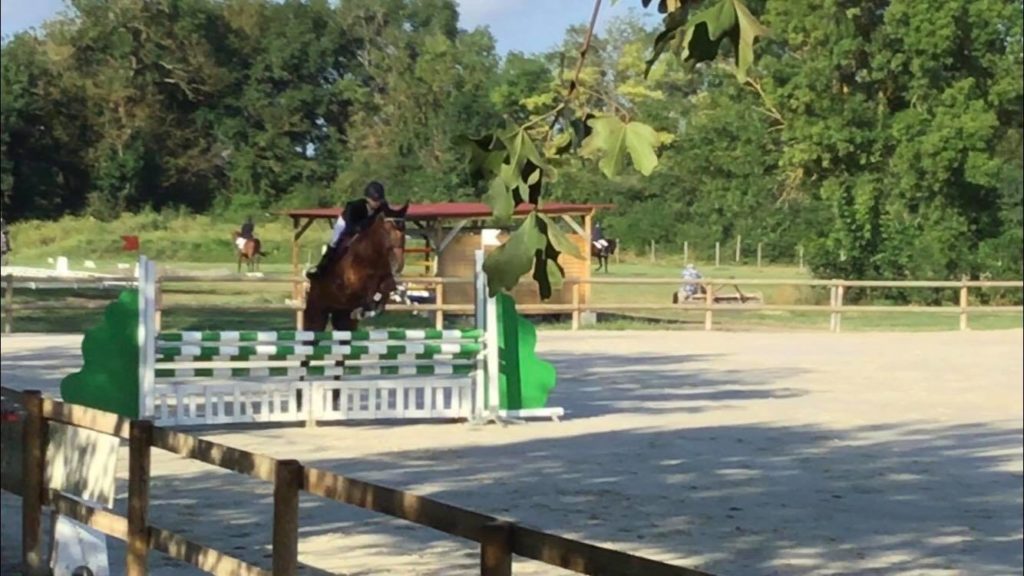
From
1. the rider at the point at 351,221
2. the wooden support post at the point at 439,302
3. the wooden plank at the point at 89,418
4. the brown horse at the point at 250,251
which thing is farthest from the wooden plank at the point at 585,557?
the wooden support post at the point at 439,302

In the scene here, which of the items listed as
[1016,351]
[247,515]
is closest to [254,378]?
[247,515]

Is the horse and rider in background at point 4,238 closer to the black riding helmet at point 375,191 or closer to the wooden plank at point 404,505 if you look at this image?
the black riding helmet at point 375,191

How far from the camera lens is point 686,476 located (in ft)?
29.9

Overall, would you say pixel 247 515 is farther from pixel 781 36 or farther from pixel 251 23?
pixel 781 36

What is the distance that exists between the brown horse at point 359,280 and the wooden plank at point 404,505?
5979 millimetres

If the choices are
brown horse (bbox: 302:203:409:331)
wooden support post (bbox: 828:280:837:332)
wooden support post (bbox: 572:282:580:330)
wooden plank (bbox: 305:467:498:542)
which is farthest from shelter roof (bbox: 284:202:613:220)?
wooden support post (bbox: 572:282:580:330)

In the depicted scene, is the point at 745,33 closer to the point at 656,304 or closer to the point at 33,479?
the point at 33,479

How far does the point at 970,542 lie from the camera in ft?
23.6

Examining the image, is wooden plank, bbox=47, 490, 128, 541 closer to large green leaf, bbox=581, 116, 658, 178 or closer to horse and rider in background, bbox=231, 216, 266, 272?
horse and rider in background, bbox=231, 216, 266, 272

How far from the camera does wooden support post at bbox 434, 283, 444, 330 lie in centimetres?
1262

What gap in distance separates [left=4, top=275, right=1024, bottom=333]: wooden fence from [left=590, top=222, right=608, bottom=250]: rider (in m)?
0.21

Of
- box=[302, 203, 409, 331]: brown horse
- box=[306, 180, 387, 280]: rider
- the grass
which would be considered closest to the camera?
the grass

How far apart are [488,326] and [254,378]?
178 cm

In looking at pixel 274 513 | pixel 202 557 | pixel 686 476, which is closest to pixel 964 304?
pixel 686 476
